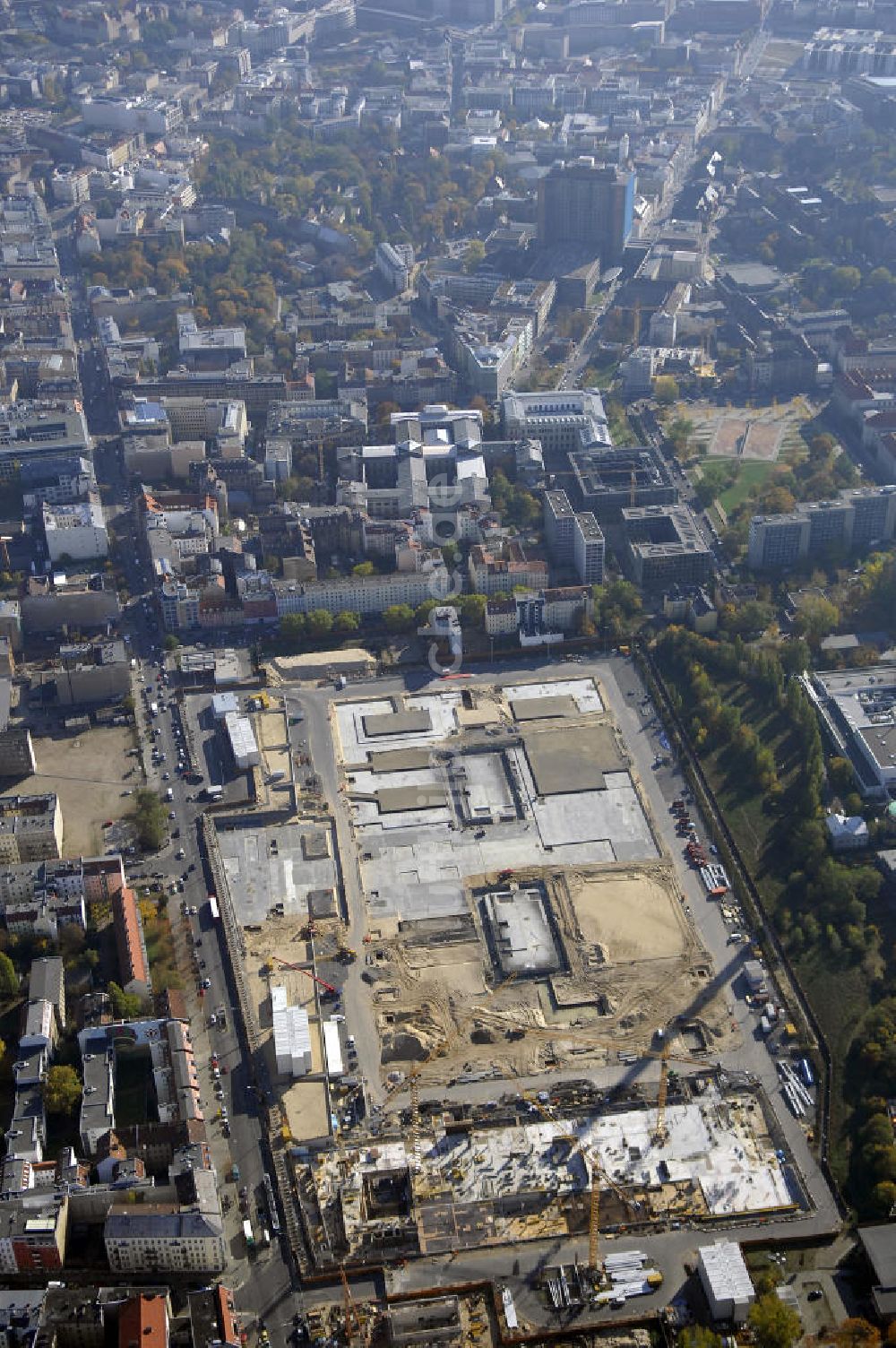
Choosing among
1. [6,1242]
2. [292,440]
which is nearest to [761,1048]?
[6,1242]

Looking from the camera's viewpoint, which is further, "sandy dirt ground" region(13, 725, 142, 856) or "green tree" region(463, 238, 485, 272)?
"green tree" region(463, 238, 485, 272)

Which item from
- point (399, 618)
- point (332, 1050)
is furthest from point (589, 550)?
point (332, 1050)

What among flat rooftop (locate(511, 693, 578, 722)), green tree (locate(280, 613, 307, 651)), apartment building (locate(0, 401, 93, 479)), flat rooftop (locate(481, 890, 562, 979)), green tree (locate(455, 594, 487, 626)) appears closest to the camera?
flat rooftop (locate(481, 890, 562, 979))

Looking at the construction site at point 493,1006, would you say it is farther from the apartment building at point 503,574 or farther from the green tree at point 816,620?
the green tree at point 816,620

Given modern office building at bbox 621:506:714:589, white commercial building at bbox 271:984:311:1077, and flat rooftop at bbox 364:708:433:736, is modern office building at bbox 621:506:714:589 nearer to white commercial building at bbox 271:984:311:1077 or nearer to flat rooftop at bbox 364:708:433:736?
flat rooftop at bbox 364:708:433:736

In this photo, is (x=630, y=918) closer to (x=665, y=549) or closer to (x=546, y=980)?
(x=546, y=980)

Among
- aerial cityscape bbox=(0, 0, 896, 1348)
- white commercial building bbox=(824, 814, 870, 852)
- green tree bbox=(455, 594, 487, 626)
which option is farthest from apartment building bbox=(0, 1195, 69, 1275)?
green tree bbox=(455, 594, 487, 626)
